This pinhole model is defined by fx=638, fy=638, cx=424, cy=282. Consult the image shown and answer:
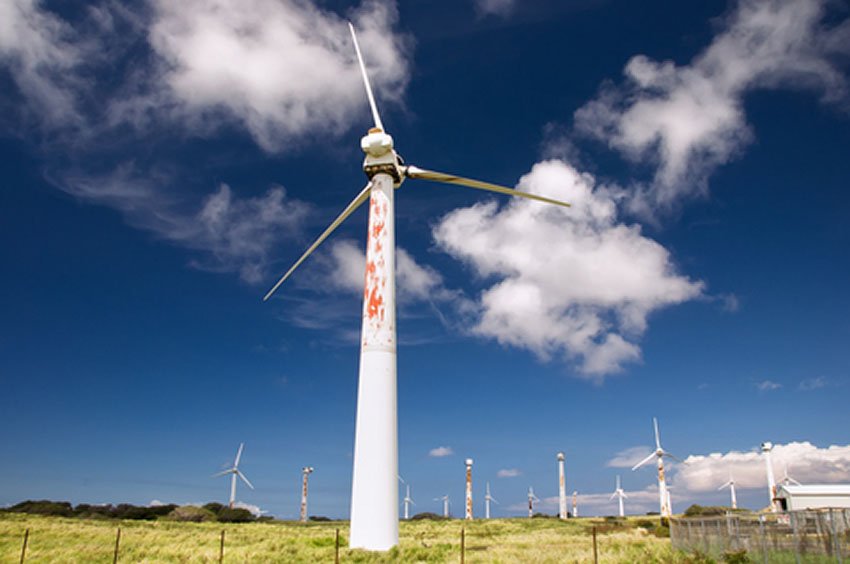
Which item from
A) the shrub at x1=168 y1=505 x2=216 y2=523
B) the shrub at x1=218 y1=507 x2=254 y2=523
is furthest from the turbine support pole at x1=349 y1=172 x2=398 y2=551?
the shrub at x1=218 y1=507 x2=254 y2=523

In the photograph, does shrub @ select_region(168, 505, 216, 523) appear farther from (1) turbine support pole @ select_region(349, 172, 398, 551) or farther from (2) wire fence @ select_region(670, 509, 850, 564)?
(2) wire fence @ select_region(670, 509, 850, 564)

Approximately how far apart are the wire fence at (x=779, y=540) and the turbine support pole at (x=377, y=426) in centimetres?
1430

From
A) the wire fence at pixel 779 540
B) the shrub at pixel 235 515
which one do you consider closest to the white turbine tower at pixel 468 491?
the shrub at pixel 235 515

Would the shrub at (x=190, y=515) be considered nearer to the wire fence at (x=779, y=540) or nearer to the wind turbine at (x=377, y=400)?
the wind turbine at (x=377, y=400)

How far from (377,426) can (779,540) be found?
56.8 ft

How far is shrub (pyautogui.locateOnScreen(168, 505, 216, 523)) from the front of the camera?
8562 cm

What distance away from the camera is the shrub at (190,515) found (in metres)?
85.6

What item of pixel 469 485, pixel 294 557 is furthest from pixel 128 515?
pixel 294 557

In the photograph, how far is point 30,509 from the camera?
87.8 meters

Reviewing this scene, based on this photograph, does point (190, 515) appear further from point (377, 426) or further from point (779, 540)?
point (779, 540)

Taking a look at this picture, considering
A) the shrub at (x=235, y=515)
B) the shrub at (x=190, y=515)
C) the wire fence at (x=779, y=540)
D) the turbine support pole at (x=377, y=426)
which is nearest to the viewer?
the wire fence at (x=779, y=540)

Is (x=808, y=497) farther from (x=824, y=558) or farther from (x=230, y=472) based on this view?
(x=230, y=472)

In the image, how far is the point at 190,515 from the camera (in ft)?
286

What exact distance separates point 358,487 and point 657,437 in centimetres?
8434
